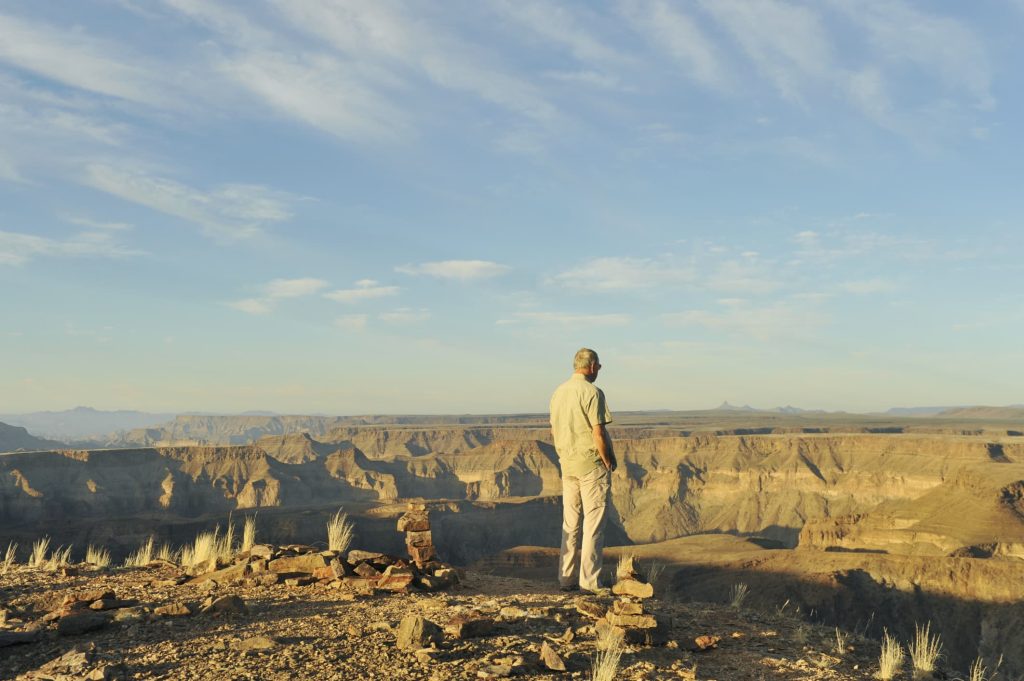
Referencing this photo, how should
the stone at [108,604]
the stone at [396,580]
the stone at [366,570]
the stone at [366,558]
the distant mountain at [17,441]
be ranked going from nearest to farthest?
1. the stone at [108,604]
2. the stone at [396,580]
3. the stone at [366,570]
4. the stone at [366,558]
5. the distant mountain at [17,441]

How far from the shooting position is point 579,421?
318 inches

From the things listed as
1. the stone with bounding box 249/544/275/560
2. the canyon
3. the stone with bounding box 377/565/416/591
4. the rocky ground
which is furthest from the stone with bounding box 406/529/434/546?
the canyon

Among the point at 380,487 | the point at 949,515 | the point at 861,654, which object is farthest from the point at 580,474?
the point at 380,487

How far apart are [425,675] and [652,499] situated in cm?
10879

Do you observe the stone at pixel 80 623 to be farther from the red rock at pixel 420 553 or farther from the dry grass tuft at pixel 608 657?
the dry grass tuft at pixel 608 657

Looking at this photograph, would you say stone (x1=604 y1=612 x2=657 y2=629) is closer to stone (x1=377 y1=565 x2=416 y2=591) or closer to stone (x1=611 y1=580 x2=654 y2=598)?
stone (x1=611 y1=580 x2=654 y2=598)

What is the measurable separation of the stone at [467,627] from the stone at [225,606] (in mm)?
2070

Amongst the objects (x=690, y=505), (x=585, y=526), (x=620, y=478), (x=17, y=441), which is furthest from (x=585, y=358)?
(x=17, y=441)

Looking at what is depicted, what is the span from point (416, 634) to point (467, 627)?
448 millimetres

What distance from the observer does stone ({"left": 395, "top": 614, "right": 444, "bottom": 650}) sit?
555 cm

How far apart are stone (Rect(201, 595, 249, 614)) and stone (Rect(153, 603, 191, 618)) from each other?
0.49ft

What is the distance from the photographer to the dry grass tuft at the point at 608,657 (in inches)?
196

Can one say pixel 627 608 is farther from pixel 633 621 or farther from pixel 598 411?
pixel 598 411

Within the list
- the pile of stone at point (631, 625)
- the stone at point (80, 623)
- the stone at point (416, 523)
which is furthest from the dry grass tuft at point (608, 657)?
the stone at point (80, 623)
